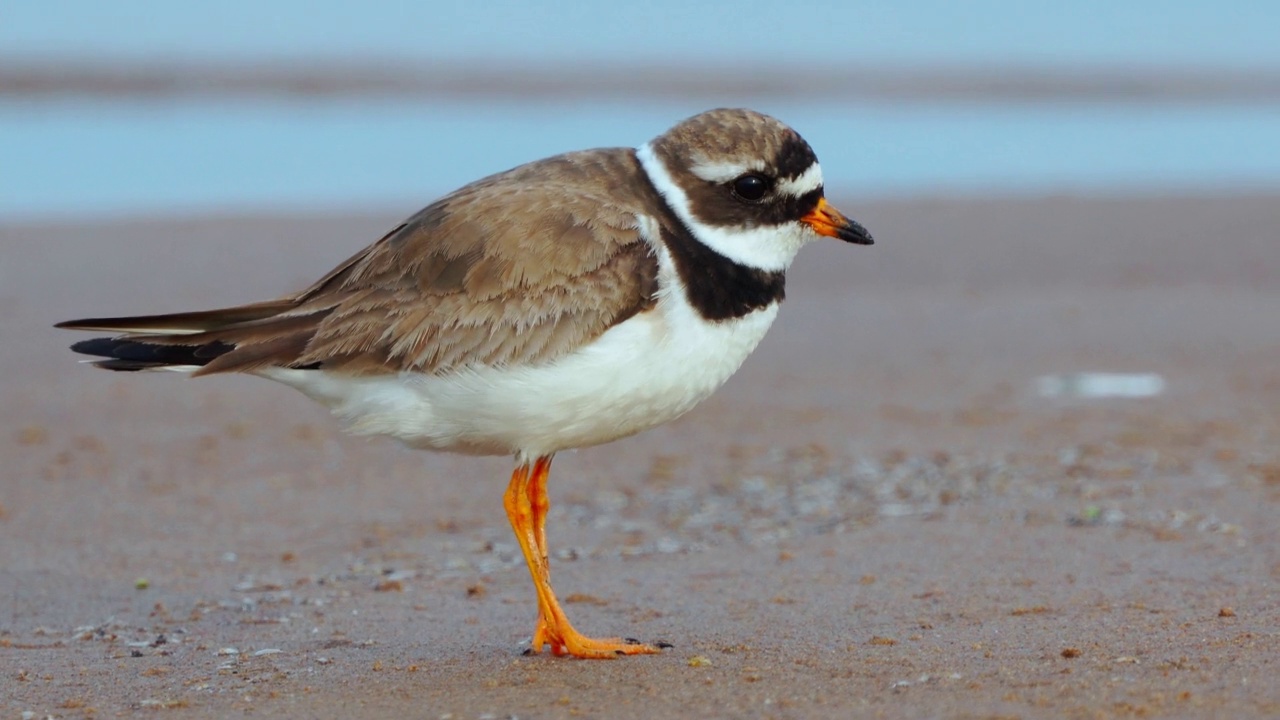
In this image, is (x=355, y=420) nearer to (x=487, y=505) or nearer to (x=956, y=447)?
(x=487, y=505)

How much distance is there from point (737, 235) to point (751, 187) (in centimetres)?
18

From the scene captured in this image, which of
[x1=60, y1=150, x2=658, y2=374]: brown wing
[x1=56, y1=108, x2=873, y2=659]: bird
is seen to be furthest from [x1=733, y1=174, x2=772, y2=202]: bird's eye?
[x1=60, y1=150, x2=658, y2=374]: brown wing

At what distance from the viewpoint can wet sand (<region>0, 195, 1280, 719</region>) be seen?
15.7 feet

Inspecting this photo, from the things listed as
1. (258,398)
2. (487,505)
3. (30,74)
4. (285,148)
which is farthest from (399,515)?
(30,74)

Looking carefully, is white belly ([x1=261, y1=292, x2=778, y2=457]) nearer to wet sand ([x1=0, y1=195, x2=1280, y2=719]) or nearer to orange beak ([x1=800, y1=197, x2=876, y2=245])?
orange beak ([x1=800, y1=197, x2=876, y2=245])

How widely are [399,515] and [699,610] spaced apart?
6.76 feet

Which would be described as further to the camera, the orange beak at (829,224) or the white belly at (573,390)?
the orange beak at (829,224)

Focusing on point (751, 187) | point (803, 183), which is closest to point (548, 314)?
point (751, 187)

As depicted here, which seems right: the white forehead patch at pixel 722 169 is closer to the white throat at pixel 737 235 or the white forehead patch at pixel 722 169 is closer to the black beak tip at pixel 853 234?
the white throat at pixel 737 235

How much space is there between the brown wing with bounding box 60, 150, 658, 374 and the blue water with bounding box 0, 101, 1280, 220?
9645 millimetres

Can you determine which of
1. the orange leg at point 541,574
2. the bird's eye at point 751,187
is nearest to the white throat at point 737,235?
the bird's eye at point 751,187

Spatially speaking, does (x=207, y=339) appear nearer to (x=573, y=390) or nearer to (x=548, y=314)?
(x=548, y=314)

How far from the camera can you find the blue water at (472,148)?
1595 centimetres

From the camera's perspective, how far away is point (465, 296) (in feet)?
17.6
